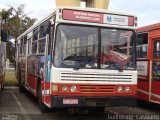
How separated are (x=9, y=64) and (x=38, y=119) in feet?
156

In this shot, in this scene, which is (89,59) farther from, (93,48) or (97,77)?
(97,77)

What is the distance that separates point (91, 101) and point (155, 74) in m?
3.58

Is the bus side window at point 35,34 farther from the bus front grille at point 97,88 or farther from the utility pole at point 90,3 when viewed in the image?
the bus front grille at point 97,88

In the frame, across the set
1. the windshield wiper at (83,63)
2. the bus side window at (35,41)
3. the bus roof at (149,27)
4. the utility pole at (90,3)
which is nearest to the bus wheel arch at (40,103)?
the bus side window at (35,41)

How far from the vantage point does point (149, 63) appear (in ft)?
44.1

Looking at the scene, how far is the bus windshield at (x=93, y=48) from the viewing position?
10.2 meters

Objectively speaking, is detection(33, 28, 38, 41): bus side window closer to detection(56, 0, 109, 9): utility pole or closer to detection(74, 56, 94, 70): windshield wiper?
detection(56, 0, 109, 9): utility pole

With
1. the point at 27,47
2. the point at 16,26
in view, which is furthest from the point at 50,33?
the point at 16,26

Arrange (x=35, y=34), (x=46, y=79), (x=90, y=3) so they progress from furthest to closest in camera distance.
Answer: (x=90, y=3)
(x=35, y=34)
(x=46, y=79)

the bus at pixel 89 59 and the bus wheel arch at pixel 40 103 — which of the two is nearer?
the bus at pixel 89 59

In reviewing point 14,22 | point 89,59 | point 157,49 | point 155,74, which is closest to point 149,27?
point 157,49

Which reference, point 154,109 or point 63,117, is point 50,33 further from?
point 154,109

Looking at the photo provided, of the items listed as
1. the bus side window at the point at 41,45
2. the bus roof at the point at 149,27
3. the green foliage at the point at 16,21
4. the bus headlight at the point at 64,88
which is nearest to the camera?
the bus headlight at the point at 64,88

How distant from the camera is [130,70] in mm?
10781
